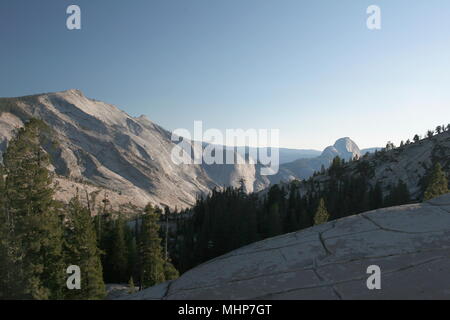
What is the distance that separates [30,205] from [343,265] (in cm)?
1687

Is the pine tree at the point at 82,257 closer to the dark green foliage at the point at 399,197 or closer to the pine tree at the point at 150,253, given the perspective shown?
the pine tree at the point at 150,253

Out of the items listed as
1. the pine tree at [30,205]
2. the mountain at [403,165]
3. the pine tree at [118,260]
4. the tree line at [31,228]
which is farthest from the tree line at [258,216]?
the pine tree at [30,205]

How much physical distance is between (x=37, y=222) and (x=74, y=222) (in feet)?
15.9

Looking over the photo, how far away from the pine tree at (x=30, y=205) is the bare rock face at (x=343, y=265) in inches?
485

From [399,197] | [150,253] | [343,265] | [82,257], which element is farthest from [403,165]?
[343,265]

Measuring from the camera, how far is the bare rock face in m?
4.77

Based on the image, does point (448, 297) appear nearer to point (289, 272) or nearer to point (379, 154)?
point (289, 272)

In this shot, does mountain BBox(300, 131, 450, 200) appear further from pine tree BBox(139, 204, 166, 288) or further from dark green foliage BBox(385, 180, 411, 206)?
pine tree BBox(139, 204, 166, 288)

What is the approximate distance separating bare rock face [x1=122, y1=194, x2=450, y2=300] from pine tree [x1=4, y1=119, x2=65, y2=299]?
1232 cm

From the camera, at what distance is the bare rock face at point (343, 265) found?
4770 mm

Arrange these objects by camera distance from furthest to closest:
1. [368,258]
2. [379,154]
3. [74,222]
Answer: [379,154]
[74,222]
[368,258]

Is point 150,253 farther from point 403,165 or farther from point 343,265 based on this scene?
point 403,165
